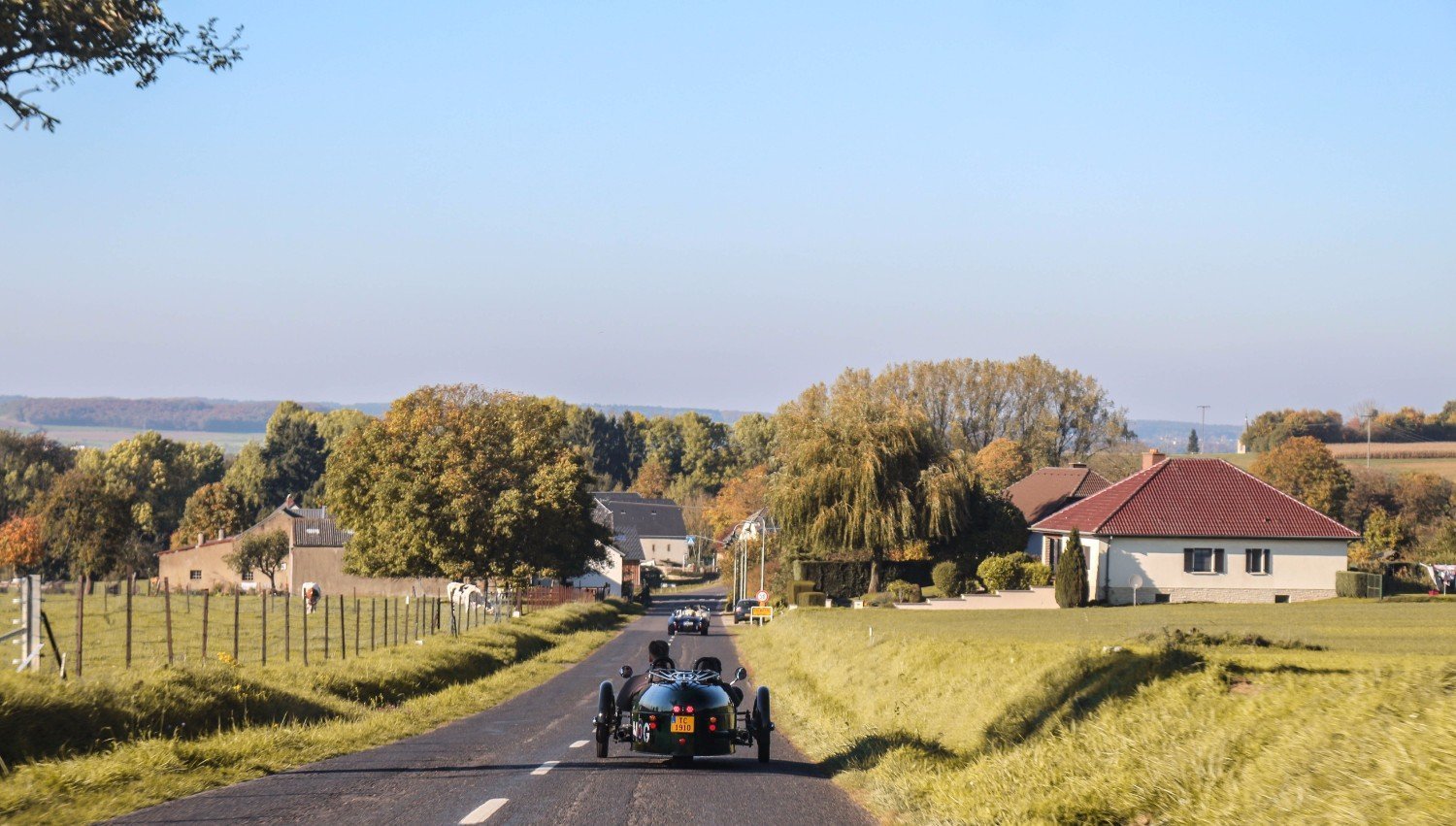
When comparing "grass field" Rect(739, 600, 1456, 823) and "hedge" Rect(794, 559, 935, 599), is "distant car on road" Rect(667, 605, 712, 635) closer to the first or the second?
"hedge" Rect(794, 559, 935, 599)

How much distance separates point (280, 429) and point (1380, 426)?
130603 millimetres

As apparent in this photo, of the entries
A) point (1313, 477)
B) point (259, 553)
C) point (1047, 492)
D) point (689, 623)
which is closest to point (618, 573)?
point (259, 553)

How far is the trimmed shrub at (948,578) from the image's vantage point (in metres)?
65.4

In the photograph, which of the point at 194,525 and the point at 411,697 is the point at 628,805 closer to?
the point at 411,697

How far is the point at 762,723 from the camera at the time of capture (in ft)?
47.9

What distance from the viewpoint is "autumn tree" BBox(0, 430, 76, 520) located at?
357ft

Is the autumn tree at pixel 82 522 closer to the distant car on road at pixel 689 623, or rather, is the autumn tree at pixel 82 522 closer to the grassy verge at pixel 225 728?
the distant car on road at pixel 689 623

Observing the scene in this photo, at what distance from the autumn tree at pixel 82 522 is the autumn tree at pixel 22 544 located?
116 cm

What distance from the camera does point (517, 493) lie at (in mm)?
68375

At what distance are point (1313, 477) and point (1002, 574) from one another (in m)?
40.1

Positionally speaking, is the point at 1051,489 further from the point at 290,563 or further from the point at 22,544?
the point at 22,544

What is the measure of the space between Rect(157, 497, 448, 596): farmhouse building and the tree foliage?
51424 mm

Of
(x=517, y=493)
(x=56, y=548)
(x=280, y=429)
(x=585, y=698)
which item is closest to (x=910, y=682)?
(x=585, y=698)

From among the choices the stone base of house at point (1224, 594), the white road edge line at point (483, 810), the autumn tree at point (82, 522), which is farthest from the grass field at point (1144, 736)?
the autumn tree at point (82, 522)
